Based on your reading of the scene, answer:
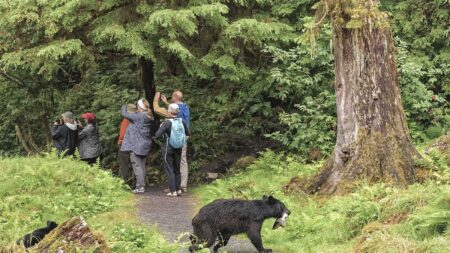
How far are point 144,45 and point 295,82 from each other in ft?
13.1

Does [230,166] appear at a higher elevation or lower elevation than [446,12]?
lower

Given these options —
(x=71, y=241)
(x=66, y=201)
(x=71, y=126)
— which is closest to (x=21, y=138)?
(x=71, y=126)

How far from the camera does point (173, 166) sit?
12.3 meters

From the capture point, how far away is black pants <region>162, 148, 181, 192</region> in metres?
12.1

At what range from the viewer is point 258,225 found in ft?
23.7

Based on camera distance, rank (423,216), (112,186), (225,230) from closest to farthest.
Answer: (423,216)
(225,230)
(112,186)

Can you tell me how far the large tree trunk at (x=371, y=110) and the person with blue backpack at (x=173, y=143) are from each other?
367cm

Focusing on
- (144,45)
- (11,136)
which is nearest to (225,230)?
(144,45)

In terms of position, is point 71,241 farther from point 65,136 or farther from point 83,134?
point 65,136

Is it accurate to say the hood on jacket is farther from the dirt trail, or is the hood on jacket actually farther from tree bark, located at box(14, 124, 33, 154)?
tree bark, located at box(14, 124, 33, 154)

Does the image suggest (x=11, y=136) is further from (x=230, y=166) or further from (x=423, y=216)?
(x=423, y=216)

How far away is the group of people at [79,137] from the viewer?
14.4 meters

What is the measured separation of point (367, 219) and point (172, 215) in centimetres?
389

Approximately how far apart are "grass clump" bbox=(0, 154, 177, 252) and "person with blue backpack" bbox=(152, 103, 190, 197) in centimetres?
103
